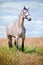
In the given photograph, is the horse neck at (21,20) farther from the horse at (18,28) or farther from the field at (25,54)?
the field at (25,54)

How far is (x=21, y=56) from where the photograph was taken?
5.61 feet

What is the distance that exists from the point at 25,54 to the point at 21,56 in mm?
39

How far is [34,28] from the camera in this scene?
70.2 inches

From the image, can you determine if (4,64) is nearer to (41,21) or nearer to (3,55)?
(3,55)

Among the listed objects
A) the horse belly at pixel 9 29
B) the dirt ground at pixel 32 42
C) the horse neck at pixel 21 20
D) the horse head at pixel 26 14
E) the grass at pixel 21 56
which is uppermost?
the horse head at pixel 26 14

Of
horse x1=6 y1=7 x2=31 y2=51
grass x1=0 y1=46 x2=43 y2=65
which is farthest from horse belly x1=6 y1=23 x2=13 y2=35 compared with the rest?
grass x1=0 y1=46 x2=43 y2=65

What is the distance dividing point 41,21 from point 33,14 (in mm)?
88

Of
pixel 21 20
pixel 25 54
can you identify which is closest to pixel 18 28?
pixel 21 20

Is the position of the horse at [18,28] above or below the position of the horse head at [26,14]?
below

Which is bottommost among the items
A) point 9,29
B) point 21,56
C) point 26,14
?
point 21,56

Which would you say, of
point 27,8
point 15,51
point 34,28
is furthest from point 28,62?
point 27,8

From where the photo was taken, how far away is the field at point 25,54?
5.52 ft

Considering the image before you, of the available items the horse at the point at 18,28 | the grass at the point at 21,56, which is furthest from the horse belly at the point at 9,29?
the grass at the point at 21,56

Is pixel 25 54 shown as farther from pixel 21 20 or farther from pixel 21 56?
pixel 21 20
